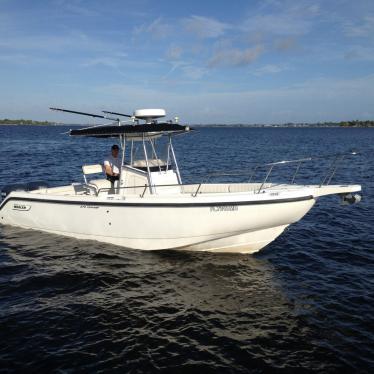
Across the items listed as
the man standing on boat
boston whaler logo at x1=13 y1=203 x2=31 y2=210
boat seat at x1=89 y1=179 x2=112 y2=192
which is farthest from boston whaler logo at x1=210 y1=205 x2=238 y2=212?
boston whaler logo at x1=13 y1=203 x2=31 y2=210

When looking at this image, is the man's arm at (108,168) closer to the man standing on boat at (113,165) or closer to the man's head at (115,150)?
the man standing on boat at (113,165)

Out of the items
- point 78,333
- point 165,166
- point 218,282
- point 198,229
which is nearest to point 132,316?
point 78,333

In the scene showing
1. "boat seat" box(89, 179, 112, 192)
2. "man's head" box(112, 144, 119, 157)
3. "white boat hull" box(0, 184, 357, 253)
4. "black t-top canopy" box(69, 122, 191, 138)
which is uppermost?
"black t-top canopy" box(69, 122, 191, 138)

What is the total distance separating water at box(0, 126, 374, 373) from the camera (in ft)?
20.9

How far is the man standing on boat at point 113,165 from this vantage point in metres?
11.6

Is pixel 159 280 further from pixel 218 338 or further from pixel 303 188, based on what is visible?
pixel 303 188

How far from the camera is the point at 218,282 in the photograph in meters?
9.23

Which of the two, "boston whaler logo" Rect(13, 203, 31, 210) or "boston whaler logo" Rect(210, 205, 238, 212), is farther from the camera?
"boston whaler logo" Rect(13, 203, 31, 210)

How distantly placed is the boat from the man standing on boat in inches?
9.2

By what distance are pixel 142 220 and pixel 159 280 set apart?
178 centimetres

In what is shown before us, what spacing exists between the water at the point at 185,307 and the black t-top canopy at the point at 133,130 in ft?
10.9

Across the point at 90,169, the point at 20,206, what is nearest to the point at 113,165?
the point at 90,169

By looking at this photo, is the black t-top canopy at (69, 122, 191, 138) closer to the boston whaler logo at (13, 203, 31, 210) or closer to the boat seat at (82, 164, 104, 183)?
the boat seat at (82, 164, 104, 183)

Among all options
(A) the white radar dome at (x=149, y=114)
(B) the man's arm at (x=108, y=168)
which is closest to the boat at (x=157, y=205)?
(A) the white radar dome at (x=149, y=114)
